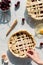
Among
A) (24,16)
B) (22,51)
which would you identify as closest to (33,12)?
(24,16)

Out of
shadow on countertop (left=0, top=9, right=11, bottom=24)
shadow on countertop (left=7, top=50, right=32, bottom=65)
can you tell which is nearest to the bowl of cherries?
shadow on countertop (left=0, top=9, right=11, bottom=24)

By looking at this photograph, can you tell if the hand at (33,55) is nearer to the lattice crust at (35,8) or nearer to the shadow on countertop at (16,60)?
the shadow on countertop at (16,60)

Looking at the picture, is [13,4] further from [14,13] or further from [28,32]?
[28,32]

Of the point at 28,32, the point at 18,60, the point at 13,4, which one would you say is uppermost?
the point at 13,4

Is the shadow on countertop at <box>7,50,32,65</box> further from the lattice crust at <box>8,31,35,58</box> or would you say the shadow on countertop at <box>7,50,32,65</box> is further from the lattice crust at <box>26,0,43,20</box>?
the lattice crust at <box>26,0,43,20</box>

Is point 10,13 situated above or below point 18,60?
above

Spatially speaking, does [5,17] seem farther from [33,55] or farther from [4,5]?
[33,55]
